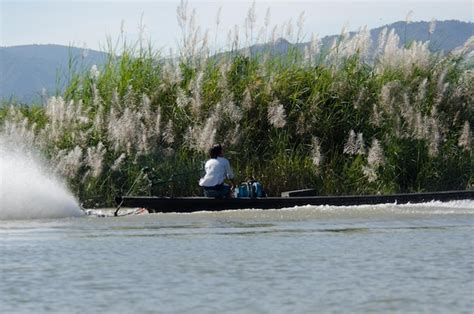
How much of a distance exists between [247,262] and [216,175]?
6797 mm

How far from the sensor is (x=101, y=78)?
921 inches

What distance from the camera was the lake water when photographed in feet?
35.8

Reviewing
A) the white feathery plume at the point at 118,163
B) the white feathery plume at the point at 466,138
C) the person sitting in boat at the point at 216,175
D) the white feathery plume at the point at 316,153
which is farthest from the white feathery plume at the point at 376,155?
the white feathery plume at the point at 118,163

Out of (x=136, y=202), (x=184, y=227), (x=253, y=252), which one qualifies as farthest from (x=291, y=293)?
(x=136, y=202)

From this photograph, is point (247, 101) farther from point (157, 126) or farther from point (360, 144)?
point (360, 144)

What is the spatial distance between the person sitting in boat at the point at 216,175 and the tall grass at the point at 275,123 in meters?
0.61

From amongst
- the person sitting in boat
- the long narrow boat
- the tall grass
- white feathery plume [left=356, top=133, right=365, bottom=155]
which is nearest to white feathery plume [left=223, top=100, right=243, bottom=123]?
the tall grass

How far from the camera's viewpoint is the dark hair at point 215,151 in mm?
20328

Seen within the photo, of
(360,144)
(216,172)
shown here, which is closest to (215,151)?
(216,172)

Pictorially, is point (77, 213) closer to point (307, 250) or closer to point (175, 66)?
point (175, 66)

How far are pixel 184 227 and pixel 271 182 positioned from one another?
3.82 m

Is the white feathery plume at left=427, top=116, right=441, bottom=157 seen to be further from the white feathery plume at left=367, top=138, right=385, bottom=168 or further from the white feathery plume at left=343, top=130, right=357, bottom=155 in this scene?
the white feathery plume at left=343, top=130, right=357, bottom=155

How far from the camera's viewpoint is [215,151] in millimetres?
20328

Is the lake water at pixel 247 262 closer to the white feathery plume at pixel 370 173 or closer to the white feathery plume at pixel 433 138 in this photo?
the white feathery plume at pixel 370 173
